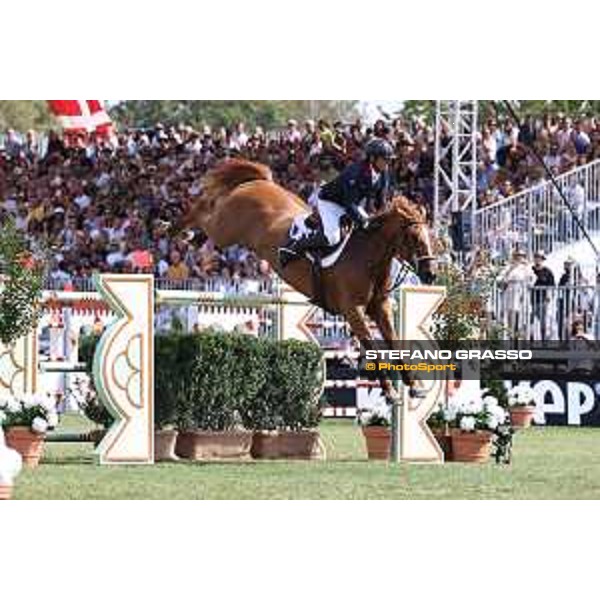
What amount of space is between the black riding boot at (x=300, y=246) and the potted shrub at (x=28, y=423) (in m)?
1.84

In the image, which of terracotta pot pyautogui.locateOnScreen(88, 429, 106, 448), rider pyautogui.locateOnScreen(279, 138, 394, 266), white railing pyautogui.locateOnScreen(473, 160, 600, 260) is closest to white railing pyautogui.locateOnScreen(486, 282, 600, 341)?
white railing pyautogui.locateOnScreen(473, 160, 600, 260)

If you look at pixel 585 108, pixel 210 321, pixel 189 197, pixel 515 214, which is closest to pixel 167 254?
pixel 189 197

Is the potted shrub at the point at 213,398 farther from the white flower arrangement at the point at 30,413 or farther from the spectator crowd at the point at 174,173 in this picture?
the spectator crowd at the point at 174,173

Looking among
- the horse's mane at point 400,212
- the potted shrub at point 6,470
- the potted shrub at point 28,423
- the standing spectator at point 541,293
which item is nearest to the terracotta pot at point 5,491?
the potted shrub at point 6,470

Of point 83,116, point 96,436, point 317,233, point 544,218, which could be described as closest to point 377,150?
point 317,233

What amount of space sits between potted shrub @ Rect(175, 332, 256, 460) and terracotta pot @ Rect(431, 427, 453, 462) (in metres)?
1.42

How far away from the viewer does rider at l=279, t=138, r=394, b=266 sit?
483 inches

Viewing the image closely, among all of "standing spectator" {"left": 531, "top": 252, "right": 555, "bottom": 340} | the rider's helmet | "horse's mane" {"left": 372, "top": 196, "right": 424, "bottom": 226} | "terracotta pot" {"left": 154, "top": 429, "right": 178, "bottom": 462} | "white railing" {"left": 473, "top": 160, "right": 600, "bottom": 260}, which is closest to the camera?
the rider's helmet

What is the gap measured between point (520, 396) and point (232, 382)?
339 centimetres

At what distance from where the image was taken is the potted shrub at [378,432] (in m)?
13.9

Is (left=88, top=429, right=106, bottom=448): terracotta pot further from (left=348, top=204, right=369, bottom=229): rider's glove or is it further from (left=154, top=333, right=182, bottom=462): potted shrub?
(left=348, top=204, right=369, bottom=229): rider's glove

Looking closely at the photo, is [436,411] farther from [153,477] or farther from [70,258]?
[70,258]

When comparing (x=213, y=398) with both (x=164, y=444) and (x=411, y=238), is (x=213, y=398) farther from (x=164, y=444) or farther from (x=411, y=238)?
(x=411, y=238)
